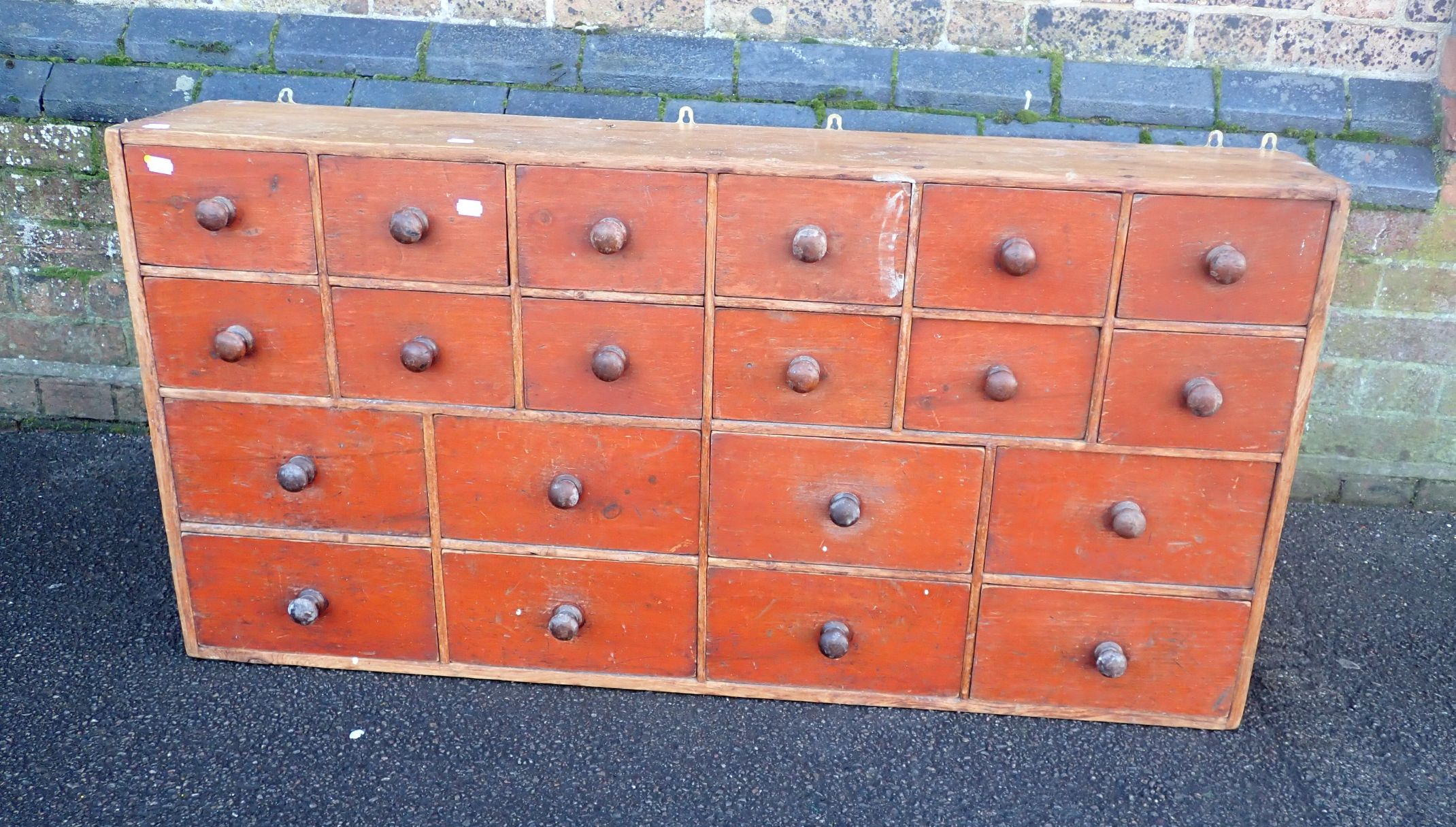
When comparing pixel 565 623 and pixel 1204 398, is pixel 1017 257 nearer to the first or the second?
pixel 1204 398

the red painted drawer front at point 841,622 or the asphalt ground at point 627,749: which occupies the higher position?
the red painted drawer front at point 841,622

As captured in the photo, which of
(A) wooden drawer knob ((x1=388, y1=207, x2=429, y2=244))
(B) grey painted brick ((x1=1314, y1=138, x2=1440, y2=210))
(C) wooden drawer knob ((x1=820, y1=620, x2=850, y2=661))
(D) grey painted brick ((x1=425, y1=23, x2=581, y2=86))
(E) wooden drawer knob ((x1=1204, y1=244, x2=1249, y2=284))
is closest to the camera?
(E) wooden drawer knob ((x1=1204, y1=244, x2=1249, y2=284))

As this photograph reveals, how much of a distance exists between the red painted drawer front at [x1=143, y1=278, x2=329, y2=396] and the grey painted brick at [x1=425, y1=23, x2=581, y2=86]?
1149 millimetres

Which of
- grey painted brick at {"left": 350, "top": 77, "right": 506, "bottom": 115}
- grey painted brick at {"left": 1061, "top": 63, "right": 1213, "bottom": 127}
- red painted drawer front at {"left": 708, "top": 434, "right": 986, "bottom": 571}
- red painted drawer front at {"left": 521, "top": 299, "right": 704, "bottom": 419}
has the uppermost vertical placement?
grey painted brick at {"left": 1061, "top": 63, "right": 1213, "bottom": 127}

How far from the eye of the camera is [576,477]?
2.32 m

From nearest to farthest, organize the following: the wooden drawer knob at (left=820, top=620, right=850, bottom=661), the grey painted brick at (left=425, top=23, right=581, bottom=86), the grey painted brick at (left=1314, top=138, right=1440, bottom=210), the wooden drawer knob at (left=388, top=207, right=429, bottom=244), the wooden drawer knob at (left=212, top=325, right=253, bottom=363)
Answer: the wooden drawer knob at (left=388, top=207, right=429, bottom=244)
the wooden drawer knob at (left=212, top=325, right=253, bottom=363)
the wooden drawer knob at (left=820, top=620, right=850, bottom=661)
the grey painted brick at (left=1314, top=138, right=1440, bottom=210)
the grey painted brick at (left=425, top=23, right=581, bottom=86)

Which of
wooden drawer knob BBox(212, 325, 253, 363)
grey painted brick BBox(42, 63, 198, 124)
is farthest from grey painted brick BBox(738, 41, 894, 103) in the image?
grey painted brick BBox(42, 63, 198, 124)

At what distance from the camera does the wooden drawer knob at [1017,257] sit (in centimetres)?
203

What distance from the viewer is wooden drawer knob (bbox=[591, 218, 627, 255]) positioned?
2.07 m

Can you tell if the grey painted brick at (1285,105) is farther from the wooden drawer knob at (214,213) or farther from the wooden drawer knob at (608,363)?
the wooden drawer knob at (214,213)

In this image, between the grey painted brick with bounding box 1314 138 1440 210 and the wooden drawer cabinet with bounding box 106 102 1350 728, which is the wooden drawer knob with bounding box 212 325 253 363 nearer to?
the wooden drawer cabinet with bounding box 106 102 1350 728

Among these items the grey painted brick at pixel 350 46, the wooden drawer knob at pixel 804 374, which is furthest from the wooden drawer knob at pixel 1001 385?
the grey painted brick at pixel 350 46

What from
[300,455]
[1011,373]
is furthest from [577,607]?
[1011,373]

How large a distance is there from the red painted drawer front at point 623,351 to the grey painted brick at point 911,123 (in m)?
1.14
